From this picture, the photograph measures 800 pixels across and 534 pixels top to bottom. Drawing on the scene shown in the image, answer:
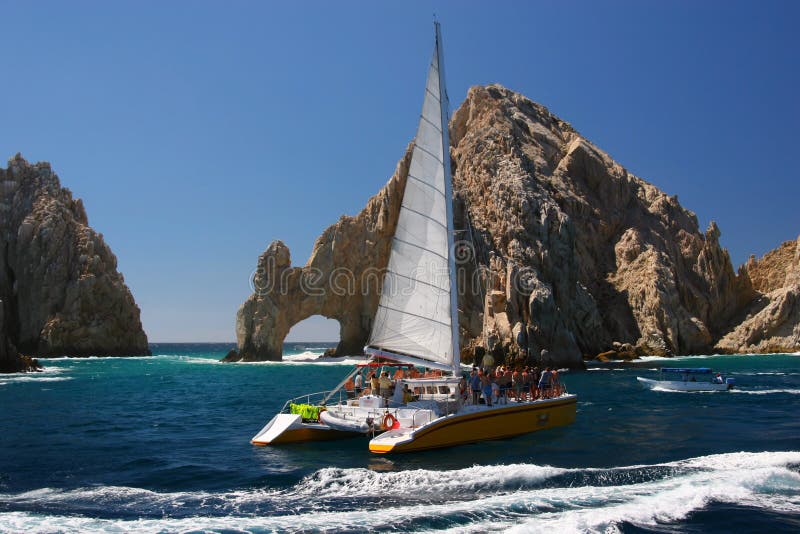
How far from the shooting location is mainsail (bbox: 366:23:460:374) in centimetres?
2053

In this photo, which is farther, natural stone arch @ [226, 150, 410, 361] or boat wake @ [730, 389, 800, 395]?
natural stone arch @ [226, 150, 410, 361]

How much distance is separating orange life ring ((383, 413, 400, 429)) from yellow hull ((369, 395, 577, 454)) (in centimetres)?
119

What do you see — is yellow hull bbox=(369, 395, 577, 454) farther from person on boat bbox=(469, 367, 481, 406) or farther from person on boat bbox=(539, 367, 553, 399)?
person on boat bbox=(469, 367, 481, 406)

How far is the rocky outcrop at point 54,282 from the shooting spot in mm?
97438

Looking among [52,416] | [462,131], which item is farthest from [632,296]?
[52,416]

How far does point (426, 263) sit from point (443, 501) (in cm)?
942

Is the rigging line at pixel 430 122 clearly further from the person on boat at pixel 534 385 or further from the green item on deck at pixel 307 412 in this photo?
the green item on deck at pixel 307 412

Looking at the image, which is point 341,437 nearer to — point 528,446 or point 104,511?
point 528,446

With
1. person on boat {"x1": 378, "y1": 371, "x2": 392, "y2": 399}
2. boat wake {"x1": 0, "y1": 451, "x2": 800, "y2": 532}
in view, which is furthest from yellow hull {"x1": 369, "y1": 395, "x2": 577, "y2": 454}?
person on boat {"x1": 378, "y1": 371, "x2": 392, "y2": 399}

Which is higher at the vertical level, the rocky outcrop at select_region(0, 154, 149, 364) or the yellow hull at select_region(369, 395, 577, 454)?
the rocky outcrop at select_region(0, 154, 149, 364)

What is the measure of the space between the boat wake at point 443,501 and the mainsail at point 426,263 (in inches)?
222

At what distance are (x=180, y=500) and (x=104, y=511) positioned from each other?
1548mm

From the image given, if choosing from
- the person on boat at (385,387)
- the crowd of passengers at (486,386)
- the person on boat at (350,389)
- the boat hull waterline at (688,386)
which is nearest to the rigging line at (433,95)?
the crowd of passengers at (486,386)

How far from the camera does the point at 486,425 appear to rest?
20.0 metres
